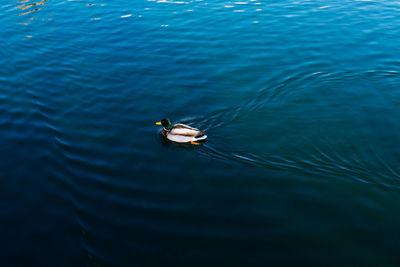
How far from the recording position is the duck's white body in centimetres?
1204

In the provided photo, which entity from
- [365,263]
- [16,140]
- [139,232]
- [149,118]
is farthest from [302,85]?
[16,140]

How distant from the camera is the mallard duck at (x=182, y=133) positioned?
12047 millimetres

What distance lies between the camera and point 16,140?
1314cm

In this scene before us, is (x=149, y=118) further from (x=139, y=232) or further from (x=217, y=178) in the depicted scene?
(x=139, y=232)

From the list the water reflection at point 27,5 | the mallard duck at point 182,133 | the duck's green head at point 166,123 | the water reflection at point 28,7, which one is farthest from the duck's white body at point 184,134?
the water reflection at point 27,5

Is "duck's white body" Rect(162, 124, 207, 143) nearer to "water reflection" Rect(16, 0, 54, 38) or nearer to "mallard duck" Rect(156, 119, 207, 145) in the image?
"mallard duck" Rect(156, 119, 207, 145)

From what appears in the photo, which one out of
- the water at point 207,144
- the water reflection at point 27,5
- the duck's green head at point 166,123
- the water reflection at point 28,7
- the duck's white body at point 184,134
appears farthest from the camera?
the water reflection at point 27,5

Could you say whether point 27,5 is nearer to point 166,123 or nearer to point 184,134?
point 166,123

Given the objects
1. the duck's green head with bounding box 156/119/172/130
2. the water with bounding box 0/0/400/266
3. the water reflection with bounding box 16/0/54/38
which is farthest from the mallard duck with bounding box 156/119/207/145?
the water reflection with bounding box 16/0/54/38

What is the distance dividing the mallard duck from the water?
1.26 ft

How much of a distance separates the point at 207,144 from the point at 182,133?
0.95m

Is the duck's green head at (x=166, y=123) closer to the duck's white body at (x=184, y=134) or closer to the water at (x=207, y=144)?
the duck's white body at (x=184, y=134)

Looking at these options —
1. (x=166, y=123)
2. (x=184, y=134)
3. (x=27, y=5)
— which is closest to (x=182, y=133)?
(x=184, y=134)

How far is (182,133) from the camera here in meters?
12.1
